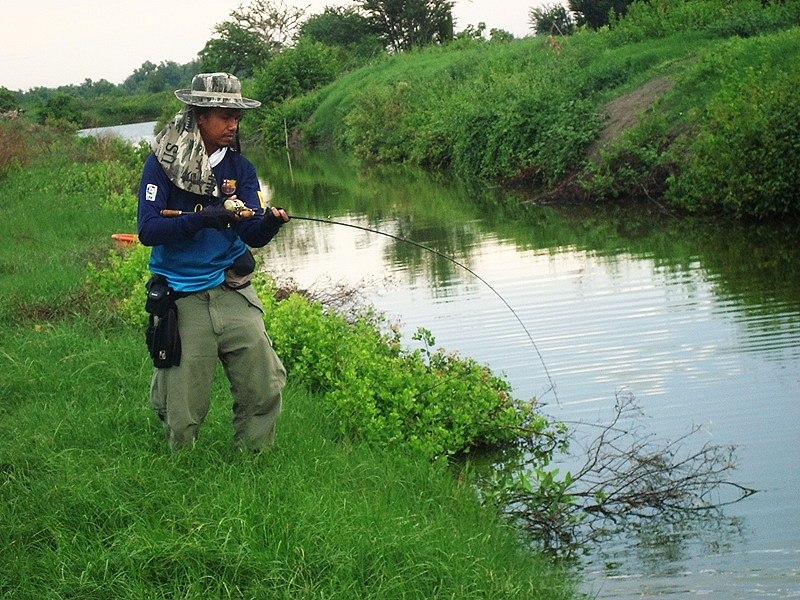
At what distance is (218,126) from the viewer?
521cm

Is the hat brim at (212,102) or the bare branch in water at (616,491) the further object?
the bare branch in water at (616,491)

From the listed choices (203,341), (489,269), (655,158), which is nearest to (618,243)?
(489,269)

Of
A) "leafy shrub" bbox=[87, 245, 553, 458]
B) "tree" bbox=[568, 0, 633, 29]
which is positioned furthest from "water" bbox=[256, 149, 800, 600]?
"tree" bbox=[568, 0, 633, 29]

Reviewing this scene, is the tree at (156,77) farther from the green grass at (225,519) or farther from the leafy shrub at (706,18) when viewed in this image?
the green grass at (225,519)

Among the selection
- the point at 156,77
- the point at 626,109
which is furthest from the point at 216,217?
the point at 156,77

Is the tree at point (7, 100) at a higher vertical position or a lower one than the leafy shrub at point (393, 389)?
higher

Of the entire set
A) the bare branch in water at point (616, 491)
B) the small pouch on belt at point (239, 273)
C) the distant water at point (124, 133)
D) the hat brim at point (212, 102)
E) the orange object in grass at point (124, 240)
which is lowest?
the bare branch in water at point (616, 491)

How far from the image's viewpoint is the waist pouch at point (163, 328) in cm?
505

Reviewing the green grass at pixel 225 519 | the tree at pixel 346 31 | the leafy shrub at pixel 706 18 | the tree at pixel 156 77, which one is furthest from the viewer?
the tree at pixel 156 77

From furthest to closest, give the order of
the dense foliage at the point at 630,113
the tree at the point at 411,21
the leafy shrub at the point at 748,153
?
the tree at the point at 411,21
the dense foliage at the point at 630,113
the leafy shrub at the point at 748,153

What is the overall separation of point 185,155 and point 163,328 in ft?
2.41

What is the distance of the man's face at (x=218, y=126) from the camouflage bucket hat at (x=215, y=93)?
6 centimetres

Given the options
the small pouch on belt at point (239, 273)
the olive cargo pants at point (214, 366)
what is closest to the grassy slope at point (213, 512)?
the olive cargo pants at point (214, 366)

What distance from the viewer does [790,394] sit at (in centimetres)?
766
